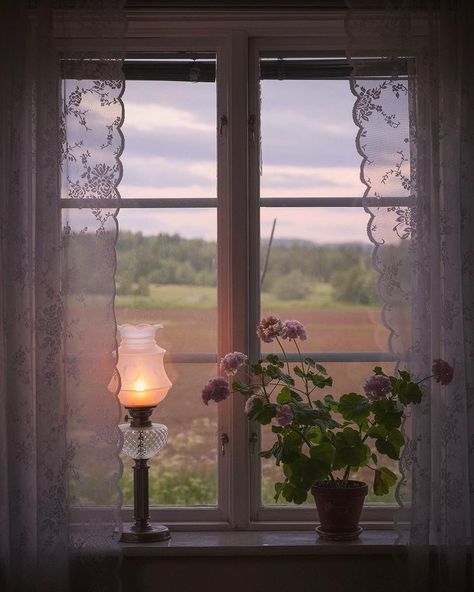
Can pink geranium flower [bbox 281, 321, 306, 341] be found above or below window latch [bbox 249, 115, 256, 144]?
below

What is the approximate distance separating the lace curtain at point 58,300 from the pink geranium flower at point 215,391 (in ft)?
0.93

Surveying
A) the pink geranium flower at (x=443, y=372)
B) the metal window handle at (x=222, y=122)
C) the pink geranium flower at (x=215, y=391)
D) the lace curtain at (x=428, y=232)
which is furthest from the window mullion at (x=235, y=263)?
the pink geranium flower at (x=443, y=372)

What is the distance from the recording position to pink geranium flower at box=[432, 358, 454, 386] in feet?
9.09

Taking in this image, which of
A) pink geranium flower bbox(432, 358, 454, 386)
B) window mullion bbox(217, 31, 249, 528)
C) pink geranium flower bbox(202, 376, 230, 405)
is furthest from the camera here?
window mullion bbox(217, 31, 249, 528)

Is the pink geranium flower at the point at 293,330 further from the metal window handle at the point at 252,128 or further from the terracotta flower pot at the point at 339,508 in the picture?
the metal window handle at the point at 252,128

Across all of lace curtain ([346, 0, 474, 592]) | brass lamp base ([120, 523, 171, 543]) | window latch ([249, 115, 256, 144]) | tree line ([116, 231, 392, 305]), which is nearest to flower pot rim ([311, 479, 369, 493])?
lace curtain ([346, 0, 474, 592])

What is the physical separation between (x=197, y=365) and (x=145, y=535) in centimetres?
61

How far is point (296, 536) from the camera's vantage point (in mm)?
3053

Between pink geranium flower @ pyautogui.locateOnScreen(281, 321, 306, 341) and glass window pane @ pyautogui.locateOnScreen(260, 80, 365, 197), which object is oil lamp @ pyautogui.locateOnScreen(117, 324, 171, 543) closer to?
pink geranium flower @ pyautogui.locateOnScreen(281, 321, 306, 341)

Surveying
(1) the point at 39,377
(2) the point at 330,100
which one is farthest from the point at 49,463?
(2) the point at 330,100

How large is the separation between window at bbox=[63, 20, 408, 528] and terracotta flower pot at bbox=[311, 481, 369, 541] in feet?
0.68

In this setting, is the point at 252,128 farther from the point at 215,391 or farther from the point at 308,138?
the point at 215,391

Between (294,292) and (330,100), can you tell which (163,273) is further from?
(330,100)

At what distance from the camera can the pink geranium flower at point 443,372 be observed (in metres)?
2.77
